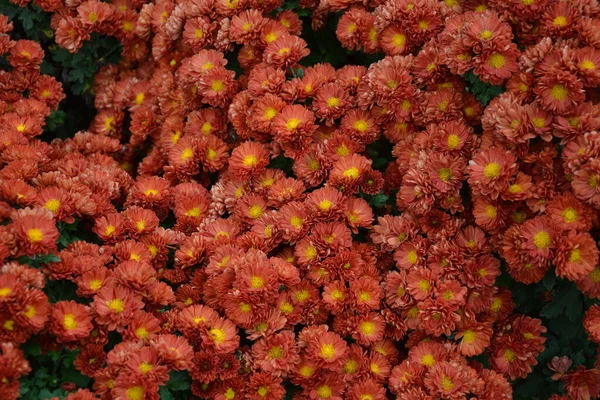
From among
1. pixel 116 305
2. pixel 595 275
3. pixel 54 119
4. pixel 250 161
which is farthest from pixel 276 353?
pixel 54 119

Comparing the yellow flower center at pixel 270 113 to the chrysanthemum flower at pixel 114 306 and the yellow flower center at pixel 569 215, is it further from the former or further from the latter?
the yellow flower center at pixel 569 215

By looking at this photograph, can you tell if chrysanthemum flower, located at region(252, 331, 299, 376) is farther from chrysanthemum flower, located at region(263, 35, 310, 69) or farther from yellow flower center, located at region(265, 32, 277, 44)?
yellow flower center, located at region(265, 32, 277, 44)

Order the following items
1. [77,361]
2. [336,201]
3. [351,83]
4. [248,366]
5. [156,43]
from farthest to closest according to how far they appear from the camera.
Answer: [156,43]
[351,83]
[336,201]
[248,366]
[77,361]

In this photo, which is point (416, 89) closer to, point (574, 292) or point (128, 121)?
point (574, 292)

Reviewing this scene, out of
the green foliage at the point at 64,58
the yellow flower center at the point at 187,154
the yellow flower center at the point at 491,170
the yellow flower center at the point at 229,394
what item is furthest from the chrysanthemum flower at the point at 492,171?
the green foliage at the point at 64,58

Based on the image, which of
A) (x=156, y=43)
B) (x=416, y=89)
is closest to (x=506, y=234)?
(x=416, y=89)

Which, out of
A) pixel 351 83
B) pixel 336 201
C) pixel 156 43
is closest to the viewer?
pixel 336 201

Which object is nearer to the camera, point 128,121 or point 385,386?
point 385,386

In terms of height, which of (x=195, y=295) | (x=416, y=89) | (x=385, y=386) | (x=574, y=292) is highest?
(x=416, y=89)

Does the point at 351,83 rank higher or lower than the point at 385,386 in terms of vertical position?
higher
